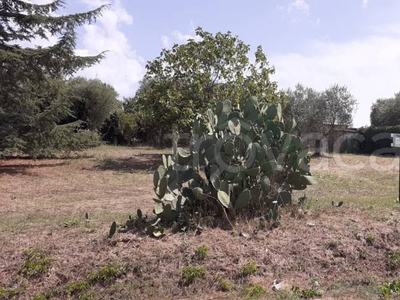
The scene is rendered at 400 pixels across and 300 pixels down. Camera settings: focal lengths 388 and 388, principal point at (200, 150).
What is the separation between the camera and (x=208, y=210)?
5.09 meters

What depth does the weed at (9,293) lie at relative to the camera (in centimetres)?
368

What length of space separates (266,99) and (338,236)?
1132cm

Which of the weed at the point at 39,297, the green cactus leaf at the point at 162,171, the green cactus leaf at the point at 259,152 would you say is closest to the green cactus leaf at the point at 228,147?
the green cactus leaf at the point at 259,152

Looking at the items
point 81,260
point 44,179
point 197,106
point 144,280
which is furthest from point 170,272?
point 197,106

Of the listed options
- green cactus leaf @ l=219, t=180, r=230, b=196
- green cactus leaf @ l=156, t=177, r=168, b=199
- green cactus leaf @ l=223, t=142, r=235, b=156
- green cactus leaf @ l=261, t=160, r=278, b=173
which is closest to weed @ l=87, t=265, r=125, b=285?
green cactus leaf @ l=156, t=177, r=168, b=199

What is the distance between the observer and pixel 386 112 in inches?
1154

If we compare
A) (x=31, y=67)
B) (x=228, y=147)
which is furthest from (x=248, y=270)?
(x=31, y=67)

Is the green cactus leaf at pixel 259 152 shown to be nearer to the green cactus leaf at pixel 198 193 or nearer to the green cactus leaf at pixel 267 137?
the green cactus leaf at pixel 267 137

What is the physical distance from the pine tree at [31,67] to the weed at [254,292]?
10.0m

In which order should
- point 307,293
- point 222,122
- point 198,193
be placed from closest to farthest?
point 307,293 → point 198,193 → point 222,122

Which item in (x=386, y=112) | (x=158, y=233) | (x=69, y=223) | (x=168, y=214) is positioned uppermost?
(x=386, y=112)

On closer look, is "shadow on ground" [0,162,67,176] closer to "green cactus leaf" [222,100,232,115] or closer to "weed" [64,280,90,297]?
"green cactus leaf" [222,100,232,115]

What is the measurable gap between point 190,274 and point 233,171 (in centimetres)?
157

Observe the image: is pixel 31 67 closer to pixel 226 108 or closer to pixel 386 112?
pixel 226 108
